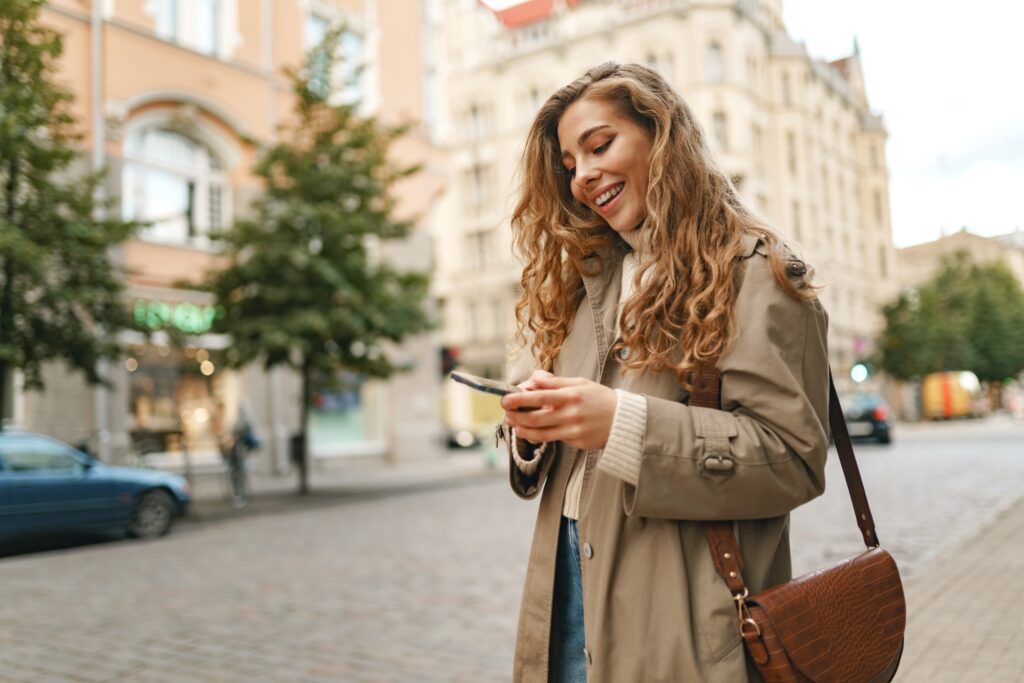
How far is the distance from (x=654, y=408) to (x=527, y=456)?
1.46 ft

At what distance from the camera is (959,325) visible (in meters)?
48.6

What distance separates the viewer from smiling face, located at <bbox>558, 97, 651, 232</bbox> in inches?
71.4

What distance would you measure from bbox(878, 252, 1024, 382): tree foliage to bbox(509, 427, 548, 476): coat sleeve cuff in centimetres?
4567

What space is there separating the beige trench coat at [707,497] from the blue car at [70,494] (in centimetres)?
1025

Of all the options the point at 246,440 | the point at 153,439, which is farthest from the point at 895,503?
the point at 153,439

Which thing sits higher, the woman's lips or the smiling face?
the smiling face

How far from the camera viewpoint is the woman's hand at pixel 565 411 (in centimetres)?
148

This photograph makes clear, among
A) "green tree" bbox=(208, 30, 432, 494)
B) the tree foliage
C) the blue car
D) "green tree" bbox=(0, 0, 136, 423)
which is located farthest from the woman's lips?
the tree foliage

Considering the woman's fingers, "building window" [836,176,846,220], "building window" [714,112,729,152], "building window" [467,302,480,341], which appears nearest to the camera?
the woman's fingers

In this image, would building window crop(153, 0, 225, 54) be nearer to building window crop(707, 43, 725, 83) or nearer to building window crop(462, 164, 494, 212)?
building window crop(462, 164, 494, 212)

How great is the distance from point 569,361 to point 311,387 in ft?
50.1

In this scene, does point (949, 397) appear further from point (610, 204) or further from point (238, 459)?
point (610, 204)

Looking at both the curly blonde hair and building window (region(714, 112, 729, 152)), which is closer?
the curly blonde hair

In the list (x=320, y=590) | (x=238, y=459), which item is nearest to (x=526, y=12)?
(x=238, y=459)
